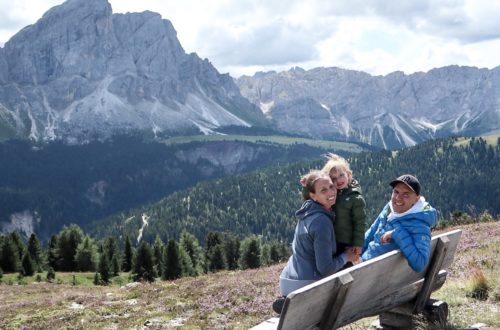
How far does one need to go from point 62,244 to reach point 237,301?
70444mm

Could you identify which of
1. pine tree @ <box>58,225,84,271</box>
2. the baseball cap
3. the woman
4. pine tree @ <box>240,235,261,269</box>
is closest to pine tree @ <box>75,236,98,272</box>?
pine tree @ <box>58,225,84,271</box>

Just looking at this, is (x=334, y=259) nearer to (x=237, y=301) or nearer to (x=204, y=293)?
(x=237, y=301)

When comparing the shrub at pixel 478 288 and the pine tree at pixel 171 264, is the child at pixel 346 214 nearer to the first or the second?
the shrub at pixel 478 288

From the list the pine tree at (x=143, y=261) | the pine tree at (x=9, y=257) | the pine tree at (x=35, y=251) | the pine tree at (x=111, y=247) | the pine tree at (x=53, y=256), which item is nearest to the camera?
the pine tree at (x=9, y=257)

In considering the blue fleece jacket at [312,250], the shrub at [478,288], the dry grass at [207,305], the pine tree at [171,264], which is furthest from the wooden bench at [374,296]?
the pine tree at [171,264]

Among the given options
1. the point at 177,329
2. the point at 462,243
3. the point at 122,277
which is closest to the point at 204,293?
the point at 177,329

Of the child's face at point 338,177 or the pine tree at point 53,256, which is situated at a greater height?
the child's face at point 338,177

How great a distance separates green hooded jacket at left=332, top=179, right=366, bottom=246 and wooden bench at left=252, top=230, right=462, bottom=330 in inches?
36.3

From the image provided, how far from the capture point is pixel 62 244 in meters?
84.0

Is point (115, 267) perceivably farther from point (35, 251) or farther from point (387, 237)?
point (387, 237)

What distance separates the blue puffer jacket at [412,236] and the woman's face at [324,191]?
1.58m

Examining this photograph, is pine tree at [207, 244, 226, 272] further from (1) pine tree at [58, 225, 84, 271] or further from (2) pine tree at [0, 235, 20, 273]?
(2) pine tree at [0, 235, 20, 273]

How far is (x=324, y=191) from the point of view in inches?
389

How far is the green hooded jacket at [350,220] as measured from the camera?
1043 cm
